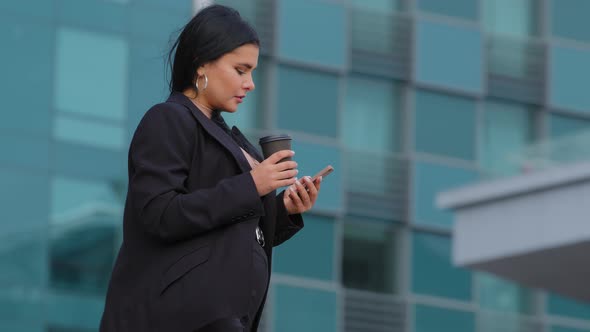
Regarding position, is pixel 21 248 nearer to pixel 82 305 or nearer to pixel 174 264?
pixel 82 305

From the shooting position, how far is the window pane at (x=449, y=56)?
24.8 meters

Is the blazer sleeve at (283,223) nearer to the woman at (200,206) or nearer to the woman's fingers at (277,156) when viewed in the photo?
the woman at (200,206)

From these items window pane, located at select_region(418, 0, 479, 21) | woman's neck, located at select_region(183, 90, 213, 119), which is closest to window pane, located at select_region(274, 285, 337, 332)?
window pane, located at select_region(418, 0, 479, 21)

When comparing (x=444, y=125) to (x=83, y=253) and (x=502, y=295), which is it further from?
(x=83, y=253)

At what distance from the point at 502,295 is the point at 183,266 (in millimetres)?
20754

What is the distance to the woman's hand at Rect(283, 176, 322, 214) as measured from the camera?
5.45 meters

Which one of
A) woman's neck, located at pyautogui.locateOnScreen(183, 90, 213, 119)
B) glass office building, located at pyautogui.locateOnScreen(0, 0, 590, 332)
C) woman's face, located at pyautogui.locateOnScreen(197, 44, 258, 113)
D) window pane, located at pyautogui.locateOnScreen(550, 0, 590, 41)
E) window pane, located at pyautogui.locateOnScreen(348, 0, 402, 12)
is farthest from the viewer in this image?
window pane, located at pyautogui.locateOnScreen(550, 0, 590, 41)

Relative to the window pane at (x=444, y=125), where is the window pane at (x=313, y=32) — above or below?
above

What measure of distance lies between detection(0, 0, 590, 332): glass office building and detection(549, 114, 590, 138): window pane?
0.03m

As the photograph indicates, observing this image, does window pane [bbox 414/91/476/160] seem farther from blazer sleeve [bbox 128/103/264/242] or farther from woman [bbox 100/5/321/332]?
blazer sleeve [bbox 128/103/264/242]

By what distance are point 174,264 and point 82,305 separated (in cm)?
1579

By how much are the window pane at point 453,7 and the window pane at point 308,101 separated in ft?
6.02

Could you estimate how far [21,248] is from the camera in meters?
20.6

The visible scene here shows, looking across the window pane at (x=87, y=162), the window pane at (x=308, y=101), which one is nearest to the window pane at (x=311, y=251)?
the window pane at (x=308, y=101)
